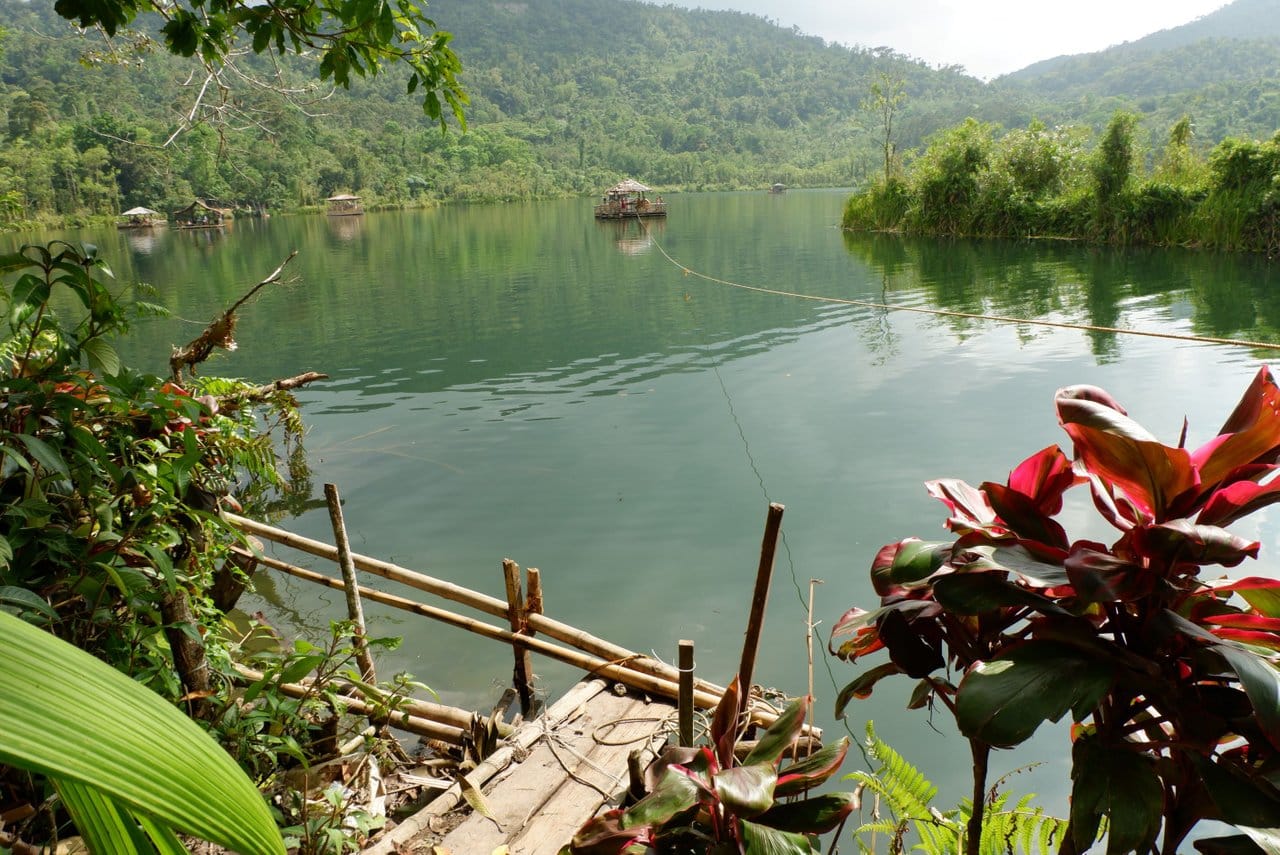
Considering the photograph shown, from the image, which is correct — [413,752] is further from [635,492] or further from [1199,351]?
[1199,351]

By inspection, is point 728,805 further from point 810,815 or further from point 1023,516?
point 1023,516

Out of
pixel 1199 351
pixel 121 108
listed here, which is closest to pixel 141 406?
pixel 1199 351

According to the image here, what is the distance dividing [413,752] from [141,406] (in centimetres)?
215

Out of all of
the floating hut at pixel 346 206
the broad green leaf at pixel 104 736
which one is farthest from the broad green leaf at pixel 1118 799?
the floating hut at pixel 346 206

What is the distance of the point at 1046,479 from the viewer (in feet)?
3.90

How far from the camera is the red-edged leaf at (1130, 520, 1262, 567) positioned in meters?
0.89

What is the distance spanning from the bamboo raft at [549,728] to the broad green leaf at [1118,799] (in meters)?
0.74

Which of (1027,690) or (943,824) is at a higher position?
(1027,690)

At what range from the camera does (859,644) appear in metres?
1.33

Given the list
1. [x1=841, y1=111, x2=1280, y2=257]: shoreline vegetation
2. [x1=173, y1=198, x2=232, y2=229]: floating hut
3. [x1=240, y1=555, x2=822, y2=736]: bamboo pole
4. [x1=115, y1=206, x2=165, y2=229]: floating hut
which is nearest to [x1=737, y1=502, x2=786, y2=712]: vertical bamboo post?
[x1=240, y1=555, x2=822, y2=736]: bamboo pole

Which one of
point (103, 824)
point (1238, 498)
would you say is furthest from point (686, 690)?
point (103, 824)

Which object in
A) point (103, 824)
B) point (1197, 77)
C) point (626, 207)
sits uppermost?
point (1197, 77)

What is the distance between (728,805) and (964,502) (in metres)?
0.61

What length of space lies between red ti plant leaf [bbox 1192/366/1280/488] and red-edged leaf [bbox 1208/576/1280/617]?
14 centimetres
